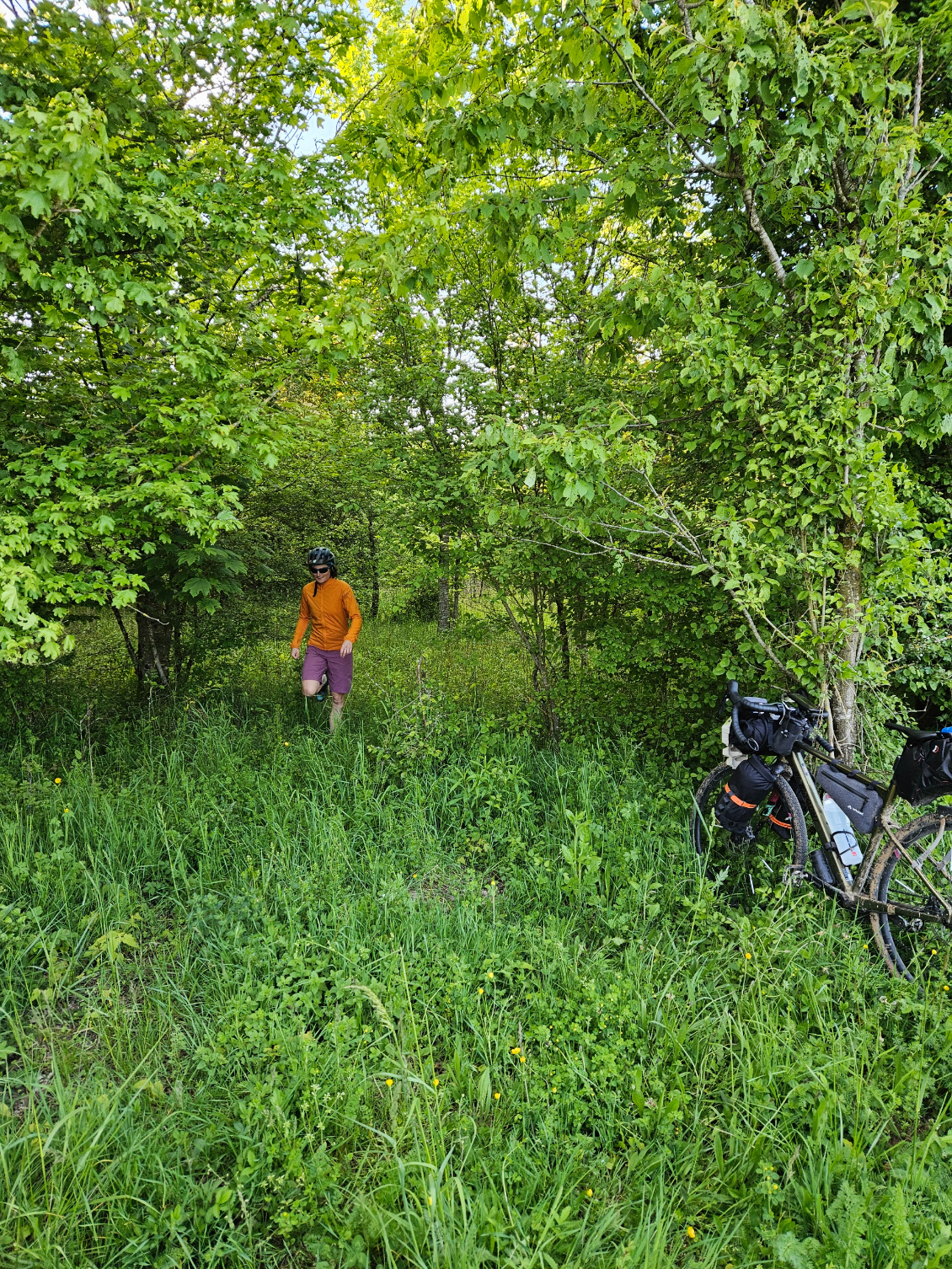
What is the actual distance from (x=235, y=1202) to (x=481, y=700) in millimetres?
4502

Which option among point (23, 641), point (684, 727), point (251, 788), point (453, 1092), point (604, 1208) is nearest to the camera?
point (604, 1208)

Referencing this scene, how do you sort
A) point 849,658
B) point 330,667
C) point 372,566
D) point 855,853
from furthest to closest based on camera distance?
point 372,566, point 330,667, point 849,658, point 855,853

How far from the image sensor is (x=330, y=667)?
611 cm

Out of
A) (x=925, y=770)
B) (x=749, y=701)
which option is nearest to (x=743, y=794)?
(x=749, y=701)

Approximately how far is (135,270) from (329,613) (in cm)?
309

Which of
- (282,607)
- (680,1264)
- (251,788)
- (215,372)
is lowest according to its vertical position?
(680,1264)

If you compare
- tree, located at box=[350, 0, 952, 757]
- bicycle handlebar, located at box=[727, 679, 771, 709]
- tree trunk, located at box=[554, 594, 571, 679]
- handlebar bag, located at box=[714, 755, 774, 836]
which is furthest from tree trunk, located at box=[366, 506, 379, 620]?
handlebar bag, located at box=[714, 755, 774, 836]

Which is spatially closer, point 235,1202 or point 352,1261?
point 352,1261

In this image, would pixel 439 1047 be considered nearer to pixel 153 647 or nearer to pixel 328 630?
pixel 328 630

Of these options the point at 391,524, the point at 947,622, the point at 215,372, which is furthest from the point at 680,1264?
the point at 391,524

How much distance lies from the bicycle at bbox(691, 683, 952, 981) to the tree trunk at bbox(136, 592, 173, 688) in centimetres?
523

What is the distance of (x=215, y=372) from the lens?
3.65 meters

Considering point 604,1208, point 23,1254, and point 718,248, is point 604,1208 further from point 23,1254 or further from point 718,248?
point 718,248

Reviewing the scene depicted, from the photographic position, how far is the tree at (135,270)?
115 inches
